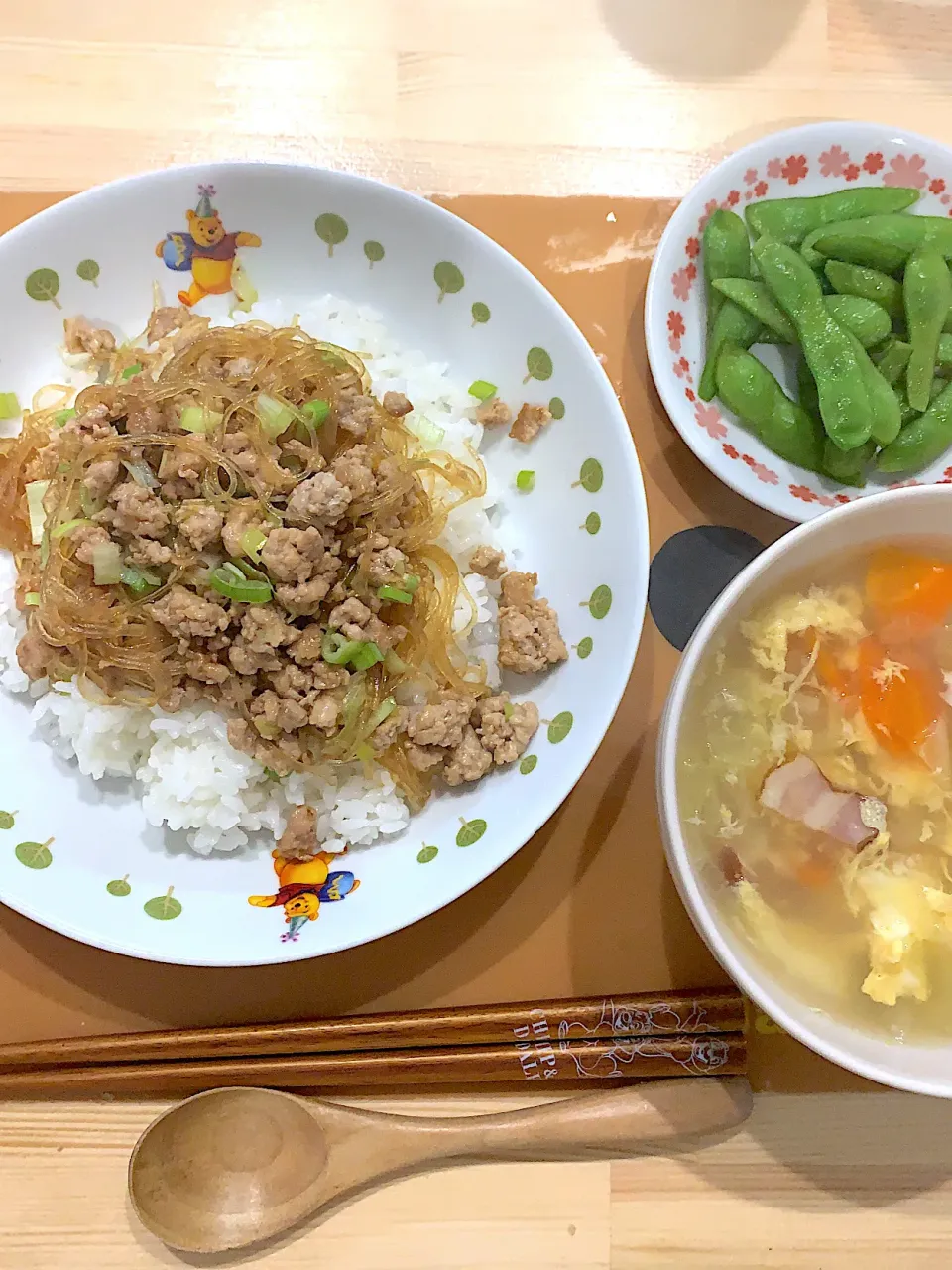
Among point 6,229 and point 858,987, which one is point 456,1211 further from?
point 6,229

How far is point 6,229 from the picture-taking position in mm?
2143

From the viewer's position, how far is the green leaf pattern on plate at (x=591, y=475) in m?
1.89

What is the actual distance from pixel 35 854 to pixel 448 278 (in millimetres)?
1513

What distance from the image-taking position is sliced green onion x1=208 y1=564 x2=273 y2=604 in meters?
1.67

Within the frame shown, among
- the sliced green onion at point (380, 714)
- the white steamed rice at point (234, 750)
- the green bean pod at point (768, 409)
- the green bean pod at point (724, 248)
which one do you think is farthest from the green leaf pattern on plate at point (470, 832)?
the green bean pod at point (724, 248)

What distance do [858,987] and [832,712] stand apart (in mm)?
440

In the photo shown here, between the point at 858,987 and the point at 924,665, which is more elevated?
Result: the point at 924,665

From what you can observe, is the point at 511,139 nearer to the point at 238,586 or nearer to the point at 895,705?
the point at 238,586

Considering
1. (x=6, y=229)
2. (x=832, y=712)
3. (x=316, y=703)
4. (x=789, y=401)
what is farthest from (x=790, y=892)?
(x=6, y=229)

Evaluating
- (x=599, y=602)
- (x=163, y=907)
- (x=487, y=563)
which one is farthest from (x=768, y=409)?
(x=163, y=907)

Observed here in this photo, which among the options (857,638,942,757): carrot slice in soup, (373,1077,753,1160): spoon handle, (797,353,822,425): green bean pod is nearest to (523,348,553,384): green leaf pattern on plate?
(797,353,822,425): green bean pod

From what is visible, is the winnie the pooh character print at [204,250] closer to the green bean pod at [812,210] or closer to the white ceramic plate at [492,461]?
the white ceramic plate at [492,461]

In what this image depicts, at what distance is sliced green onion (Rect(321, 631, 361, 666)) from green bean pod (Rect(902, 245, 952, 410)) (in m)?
1.41

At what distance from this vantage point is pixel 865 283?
6.82 ft
